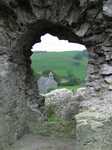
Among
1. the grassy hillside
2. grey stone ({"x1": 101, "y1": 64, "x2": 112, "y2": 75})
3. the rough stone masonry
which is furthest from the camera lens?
the grassy hillside

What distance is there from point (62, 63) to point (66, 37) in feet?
72.2

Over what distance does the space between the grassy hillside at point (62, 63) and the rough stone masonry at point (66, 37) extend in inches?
726

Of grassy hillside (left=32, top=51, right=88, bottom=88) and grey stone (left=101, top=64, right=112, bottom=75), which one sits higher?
grassy hillside (left=32, top=51, right=88, bottom=88)

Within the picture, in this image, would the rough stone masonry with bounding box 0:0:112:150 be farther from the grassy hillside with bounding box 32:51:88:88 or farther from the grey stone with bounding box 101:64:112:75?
the grassy hillside with bounding box 32:51:88:88

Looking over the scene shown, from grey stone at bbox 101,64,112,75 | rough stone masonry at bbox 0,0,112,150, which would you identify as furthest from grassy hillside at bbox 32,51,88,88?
A: grey stone at bbox 101,64,112,75

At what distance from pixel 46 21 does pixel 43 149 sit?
2607 millimetres

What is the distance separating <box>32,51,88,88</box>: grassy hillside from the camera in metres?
28.2

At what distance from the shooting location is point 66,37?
8609mm

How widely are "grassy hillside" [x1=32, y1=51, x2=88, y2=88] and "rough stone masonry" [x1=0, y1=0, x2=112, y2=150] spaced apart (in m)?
18.4

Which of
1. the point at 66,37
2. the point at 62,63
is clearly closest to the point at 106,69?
the point at 66,37

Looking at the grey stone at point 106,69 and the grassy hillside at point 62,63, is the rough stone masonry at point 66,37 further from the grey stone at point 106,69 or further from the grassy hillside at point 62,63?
the grassy hillside at point 62,63

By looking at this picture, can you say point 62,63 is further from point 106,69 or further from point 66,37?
point 106,69

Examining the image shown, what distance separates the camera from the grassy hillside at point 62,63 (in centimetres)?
2820

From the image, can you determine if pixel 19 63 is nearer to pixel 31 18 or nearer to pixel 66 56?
pixel 31 18
